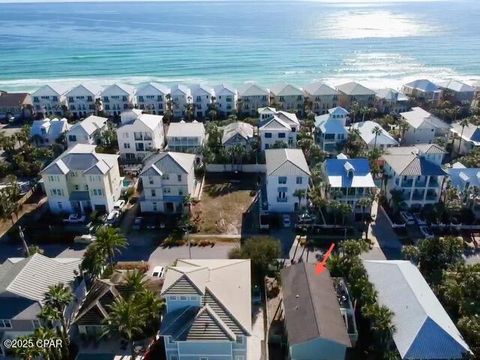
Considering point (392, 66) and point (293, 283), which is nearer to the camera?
point (293, 283)

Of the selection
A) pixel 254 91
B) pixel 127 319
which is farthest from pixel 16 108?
pixel 127 319

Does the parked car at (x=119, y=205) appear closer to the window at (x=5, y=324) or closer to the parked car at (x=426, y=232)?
the window at (x=5, y=324)

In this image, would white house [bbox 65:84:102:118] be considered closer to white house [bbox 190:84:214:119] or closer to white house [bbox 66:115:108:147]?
white house [bbox 66:115:108:147]

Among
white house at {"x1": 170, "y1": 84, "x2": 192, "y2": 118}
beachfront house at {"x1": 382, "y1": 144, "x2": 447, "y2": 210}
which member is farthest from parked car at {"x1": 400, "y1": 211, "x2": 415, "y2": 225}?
white house at {"x1": 170, "y1": 84, "x2": 192, "y2": 118}

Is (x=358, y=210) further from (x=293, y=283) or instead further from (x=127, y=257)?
(x=127, y=257)

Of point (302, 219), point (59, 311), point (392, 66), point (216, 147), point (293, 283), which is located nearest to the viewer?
point (59, 311)

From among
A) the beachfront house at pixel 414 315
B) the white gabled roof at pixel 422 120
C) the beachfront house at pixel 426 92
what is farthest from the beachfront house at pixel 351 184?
the beachfront house at pixel 426 92

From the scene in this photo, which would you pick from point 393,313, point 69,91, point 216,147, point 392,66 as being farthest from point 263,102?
point 392,66
